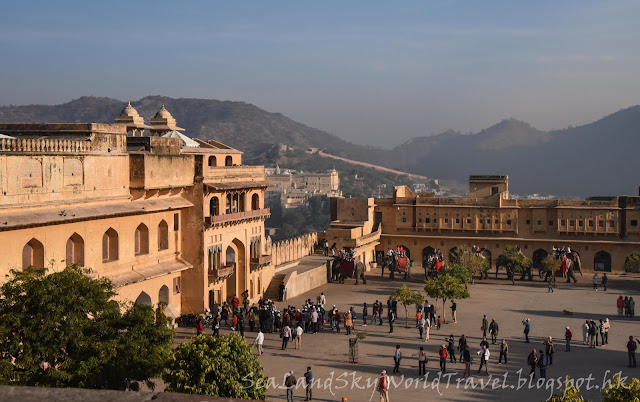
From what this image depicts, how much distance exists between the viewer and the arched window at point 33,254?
2055 cm

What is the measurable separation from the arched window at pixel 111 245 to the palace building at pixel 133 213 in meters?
0.03

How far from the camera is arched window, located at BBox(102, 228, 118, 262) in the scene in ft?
79.0

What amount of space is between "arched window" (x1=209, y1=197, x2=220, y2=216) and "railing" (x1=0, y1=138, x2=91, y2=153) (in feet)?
23.0

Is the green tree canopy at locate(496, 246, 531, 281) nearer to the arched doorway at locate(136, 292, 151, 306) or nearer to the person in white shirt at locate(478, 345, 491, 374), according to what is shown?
the person in white shirt at locate(478, 345, 491, 374)

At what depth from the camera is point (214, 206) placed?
98.6 feet

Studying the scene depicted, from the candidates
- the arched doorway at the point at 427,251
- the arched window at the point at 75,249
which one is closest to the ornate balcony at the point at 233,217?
the arched window at the point at 75,249

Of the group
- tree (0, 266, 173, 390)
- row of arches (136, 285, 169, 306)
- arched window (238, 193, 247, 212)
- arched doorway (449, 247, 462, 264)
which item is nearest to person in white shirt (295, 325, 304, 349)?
row of arches (136, 285, 169, 306)

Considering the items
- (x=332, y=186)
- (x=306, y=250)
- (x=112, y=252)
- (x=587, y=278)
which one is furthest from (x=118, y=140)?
(x=332, y=186)

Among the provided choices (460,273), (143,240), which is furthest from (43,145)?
(460,273)

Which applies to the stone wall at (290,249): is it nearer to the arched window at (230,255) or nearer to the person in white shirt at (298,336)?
the arched window at (230,255)

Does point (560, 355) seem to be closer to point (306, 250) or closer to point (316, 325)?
point (316, 325)

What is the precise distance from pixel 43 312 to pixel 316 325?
12903 mm

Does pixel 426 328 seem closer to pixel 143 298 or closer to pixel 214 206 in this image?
pixel 143 298

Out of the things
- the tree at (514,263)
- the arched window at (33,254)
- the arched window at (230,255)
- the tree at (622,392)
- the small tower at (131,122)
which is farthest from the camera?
the tree at (514,263)
